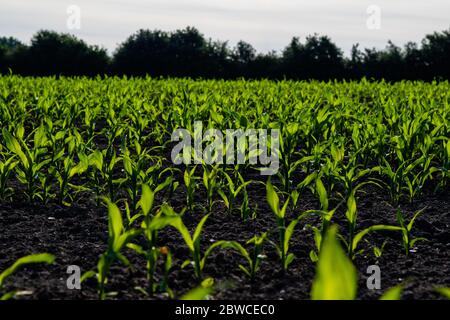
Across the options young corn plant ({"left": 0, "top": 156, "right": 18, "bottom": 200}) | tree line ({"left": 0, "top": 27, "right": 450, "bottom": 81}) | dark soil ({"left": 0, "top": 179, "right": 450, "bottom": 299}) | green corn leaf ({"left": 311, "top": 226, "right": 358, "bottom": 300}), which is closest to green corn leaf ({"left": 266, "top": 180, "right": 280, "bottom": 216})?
dark soil ({"left": 0, "top": 179, "right": 450, "bottom": 299})

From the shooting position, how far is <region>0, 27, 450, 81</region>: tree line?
2461 centimetres

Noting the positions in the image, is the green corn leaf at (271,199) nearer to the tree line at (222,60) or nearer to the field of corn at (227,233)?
the field of corn at (227,233)

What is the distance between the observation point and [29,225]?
3.62 meters

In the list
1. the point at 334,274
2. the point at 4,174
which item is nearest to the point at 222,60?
the point at 4,174

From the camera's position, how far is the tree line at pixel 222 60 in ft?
80.7

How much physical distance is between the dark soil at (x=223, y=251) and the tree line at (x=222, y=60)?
20.8 metres

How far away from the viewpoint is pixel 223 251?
3143 mm

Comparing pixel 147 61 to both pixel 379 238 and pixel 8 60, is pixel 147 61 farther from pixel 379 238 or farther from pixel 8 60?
pixel 379 238

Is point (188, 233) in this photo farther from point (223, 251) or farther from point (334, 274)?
point (334, 274)

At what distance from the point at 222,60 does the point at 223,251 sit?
25017 mm

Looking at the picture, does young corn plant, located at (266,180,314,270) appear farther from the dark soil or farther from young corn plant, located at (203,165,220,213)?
young corn plant, located at (203,165,220,213)
